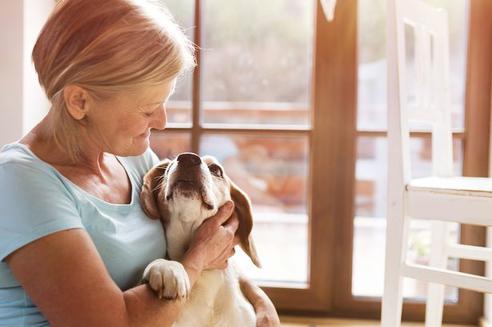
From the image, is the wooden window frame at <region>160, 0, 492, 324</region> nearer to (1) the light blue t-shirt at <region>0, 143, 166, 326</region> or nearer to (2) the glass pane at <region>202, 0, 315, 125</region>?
(2) the glass pane at <region>202, 0, 315, 125</region>

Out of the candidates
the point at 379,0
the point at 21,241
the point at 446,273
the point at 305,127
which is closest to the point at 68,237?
the point at 21,241

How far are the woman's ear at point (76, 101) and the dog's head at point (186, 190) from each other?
21 cm

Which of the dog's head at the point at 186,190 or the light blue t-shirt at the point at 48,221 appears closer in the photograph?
the light blue t-shirt at the point at 48,221

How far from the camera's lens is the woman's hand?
1.04 m

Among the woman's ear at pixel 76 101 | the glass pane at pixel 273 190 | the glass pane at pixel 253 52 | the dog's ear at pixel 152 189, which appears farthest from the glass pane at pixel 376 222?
the woman's ear at pixel 76 101

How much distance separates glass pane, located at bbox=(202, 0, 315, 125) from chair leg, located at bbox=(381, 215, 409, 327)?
2.24 ft

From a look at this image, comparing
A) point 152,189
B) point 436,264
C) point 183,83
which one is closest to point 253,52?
point 183,83

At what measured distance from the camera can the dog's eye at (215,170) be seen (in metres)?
1.18

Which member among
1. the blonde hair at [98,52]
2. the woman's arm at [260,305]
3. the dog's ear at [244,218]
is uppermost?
the blonde hair at [98,52]

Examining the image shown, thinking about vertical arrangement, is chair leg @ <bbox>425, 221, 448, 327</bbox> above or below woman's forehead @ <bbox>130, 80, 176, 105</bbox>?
below

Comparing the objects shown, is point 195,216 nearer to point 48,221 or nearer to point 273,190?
point 48,221

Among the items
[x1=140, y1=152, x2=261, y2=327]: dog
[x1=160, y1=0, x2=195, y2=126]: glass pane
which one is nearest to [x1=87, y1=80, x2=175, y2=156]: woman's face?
[x1=140, y1=152, x2=261, y2=327]: dog

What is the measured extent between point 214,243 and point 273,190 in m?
1.45

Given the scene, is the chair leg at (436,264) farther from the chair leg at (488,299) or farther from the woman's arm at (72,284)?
the woman's arm at (72,284)
